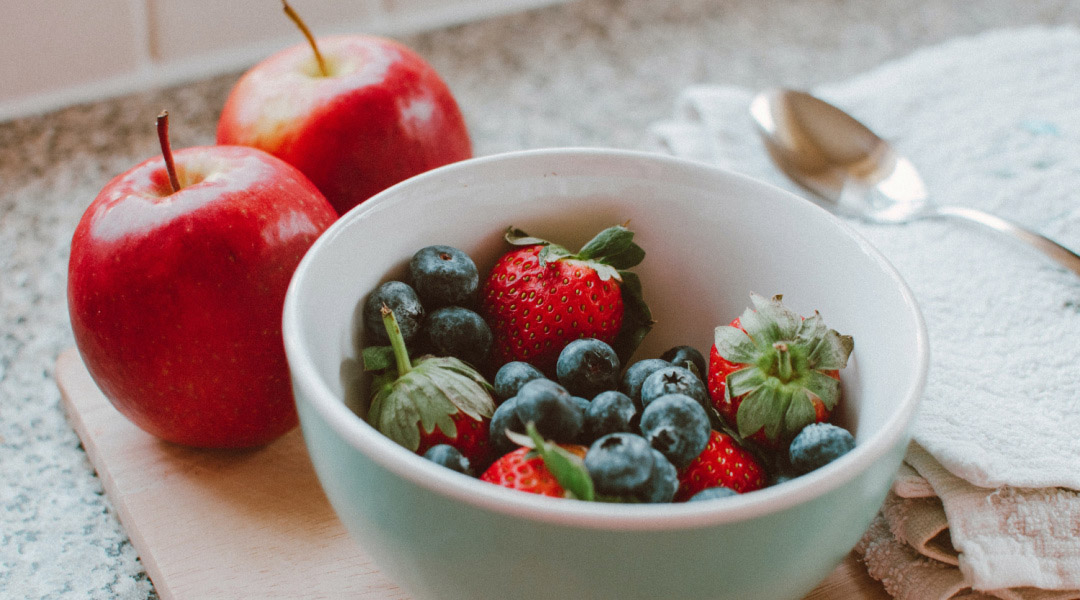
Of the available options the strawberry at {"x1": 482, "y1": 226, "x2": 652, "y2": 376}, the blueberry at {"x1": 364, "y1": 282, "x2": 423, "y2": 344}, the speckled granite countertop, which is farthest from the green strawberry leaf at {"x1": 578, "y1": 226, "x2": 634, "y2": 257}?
the speckled granite countertop

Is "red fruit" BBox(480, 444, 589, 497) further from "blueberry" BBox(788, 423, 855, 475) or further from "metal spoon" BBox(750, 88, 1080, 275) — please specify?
"metal spoon" BBox(750, 88, 1080, 275)

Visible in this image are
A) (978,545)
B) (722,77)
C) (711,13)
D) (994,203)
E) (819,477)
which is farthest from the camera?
(711,13)

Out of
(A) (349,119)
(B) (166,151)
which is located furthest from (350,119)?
(B) (166,151)

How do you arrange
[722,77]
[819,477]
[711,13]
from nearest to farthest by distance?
1. [819,477]
2. [722,77]
3. [711,13]

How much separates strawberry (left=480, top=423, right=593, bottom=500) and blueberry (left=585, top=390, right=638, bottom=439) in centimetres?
2

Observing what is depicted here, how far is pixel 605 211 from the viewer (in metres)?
0.54

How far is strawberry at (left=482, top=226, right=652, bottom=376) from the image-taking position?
1.61 ft

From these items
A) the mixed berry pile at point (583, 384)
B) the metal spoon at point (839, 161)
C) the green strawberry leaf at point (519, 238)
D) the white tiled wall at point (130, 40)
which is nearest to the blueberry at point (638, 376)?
the mixed berry pile at point (583, 384)

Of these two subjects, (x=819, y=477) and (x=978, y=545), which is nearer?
(x=819, y=477)

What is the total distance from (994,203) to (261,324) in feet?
2.05

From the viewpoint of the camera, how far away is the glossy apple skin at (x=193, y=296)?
19.7 inches

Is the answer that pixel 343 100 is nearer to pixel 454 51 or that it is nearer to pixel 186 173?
pixel 186 173

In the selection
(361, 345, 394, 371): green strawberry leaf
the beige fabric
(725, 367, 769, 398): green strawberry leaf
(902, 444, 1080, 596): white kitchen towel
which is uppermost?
(725, 367, 769, 398): green strawberry leaf

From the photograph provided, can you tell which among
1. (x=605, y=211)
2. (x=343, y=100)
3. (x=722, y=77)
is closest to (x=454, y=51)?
(x=722, y=77)
